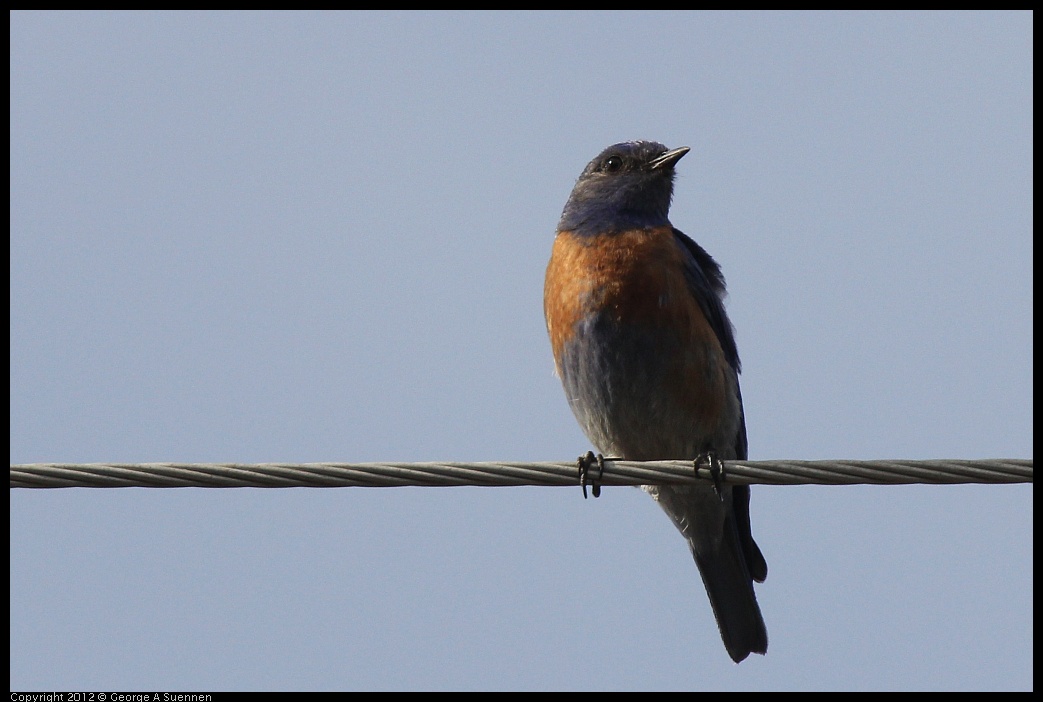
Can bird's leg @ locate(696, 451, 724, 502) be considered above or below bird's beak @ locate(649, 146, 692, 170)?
below

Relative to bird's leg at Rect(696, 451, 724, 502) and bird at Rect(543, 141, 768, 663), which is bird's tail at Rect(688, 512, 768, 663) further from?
bird's leg at Rect(696, 451, 724, 502)

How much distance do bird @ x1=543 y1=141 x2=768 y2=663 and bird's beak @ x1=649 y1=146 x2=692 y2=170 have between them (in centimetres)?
38

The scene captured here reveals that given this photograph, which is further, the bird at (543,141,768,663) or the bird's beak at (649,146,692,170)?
the bird's beak at (649,146,692,170)

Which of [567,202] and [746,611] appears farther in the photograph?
[567,202]

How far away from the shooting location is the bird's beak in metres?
8.66

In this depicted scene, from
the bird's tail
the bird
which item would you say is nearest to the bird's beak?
the bird

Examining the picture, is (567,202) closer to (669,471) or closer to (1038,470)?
(669,471)

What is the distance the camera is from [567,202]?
29.3 feet

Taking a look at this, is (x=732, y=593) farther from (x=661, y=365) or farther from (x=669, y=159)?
(x=669, y=159)

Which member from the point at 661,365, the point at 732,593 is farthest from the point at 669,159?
the point at 732,593

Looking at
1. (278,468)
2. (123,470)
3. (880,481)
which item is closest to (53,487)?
(123,470)

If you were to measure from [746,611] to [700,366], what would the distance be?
1.64 m

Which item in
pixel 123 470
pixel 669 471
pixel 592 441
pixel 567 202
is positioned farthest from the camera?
pixel 567 202

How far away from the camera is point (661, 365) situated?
7.45 meters
